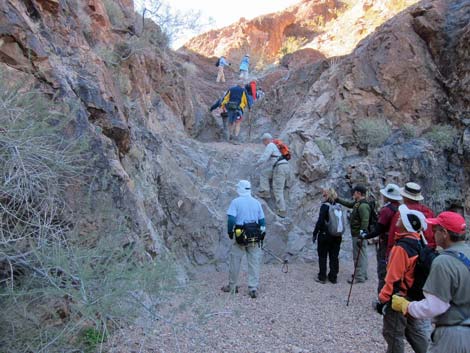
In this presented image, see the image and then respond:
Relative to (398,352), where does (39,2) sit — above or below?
above

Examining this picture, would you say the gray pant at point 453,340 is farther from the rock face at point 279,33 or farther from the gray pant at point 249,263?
the rock face at point 279,33

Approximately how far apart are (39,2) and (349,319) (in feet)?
22.2

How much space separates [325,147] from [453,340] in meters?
8.47

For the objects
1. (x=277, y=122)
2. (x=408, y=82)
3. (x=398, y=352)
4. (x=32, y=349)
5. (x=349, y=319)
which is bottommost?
(x=349, y=319)

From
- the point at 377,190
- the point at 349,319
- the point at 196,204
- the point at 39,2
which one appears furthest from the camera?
the point at 377,190

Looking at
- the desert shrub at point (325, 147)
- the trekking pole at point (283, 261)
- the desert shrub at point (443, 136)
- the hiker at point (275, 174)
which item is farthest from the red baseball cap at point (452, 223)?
the desert shrub at point (443, 136)

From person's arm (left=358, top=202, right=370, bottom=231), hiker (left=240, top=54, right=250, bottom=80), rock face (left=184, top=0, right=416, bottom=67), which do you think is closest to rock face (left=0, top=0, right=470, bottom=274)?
person's arm (left=358, top=202, right=370, bottom=231)

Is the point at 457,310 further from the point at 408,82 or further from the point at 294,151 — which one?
the point at 408,82

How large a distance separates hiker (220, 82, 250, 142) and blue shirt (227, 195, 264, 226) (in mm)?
5714

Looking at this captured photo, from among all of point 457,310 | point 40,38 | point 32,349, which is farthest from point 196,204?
point 457,310

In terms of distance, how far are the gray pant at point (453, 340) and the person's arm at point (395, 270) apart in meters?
0.75

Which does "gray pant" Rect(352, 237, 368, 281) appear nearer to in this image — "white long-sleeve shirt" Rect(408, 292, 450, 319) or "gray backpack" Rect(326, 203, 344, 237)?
"gray backpack" Rect(326, 203, 344, 237)

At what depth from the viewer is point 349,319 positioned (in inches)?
228

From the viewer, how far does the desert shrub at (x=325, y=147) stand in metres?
10.9
